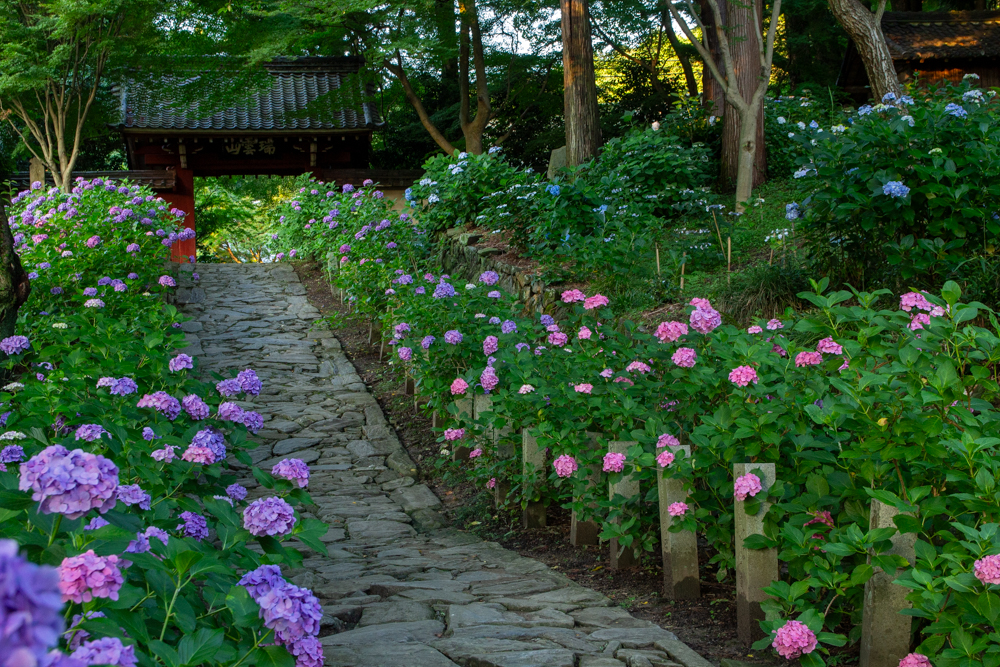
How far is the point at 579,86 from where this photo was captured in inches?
371

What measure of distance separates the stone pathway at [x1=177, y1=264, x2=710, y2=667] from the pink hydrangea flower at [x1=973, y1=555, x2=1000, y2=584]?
0.87 m

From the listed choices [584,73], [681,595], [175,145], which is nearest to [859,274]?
[681,595]

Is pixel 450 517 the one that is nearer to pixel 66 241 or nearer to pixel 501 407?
pixel 501 407

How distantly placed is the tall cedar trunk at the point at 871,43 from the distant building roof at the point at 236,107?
926 cm

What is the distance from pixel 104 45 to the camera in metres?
12.0

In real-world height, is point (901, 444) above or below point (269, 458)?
above

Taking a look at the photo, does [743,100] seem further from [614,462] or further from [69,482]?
[69,482]

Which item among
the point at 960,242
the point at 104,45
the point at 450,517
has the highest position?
the point at 104,45

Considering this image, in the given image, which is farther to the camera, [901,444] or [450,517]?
[450,517]

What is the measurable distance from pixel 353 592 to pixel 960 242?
3383 millimetres

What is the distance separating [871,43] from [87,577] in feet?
31.6

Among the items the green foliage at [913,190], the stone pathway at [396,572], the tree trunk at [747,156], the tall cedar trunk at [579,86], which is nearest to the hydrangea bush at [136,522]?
the stone pathway at [396,572]

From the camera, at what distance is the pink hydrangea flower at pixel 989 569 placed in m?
1.75

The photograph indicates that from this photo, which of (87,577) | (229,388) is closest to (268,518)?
(87,577)
